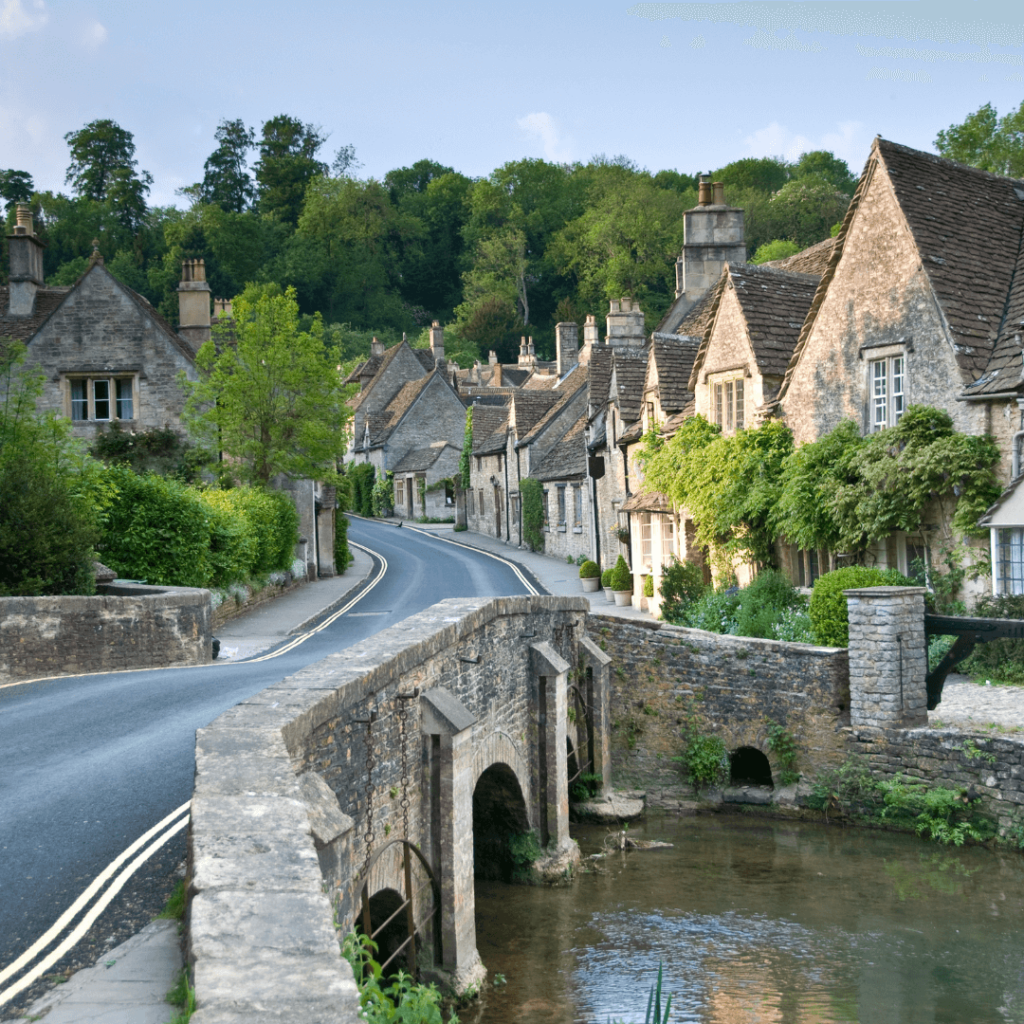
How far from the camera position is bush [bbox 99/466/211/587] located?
23859 mm

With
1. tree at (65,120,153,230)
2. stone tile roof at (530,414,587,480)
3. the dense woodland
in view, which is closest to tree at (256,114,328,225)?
the dense woodland

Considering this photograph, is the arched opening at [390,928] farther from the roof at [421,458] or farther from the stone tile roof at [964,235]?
the roof at [421,458]

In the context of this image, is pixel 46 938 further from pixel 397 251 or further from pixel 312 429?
pixel 397 251

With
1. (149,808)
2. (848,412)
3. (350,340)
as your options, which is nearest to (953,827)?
(848,412)

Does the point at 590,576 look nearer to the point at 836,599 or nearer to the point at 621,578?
the point at 621,578

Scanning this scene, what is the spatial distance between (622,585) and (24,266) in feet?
68.3

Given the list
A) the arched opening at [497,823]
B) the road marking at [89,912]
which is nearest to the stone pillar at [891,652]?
the arched opening at [497,823]

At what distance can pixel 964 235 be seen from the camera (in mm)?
22062

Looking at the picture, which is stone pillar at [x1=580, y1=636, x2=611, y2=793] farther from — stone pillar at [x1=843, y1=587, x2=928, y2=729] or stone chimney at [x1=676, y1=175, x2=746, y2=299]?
stone chimney at [x1=676, y1=175, x2=746, y2=299]

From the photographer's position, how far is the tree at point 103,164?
89438 mm

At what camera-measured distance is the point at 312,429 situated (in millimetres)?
33469

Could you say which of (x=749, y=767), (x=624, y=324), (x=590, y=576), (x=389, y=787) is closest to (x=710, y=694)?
(x=749, y=767)

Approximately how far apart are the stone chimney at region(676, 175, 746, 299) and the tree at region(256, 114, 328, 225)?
242ft

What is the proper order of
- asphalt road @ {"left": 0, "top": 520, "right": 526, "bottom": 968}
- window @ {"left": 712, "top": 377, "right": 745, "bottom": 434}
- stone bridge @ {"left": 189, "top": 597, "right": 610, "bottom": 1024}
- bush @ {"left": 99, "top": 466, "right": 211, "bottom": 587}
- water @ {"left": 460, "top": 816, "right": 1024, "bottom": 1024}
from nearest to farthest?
stone bridge @ {"left": 189, "top": 597, "right": 610, "bottom": 1024} → asphalt road @ {"left": 0, "top": 520, "right": 526, "bottom": 968} → water @ {"left": 460, "top": 816, "right": 1024, "bottom": 1024} → bush @ {"left": 99, "top": 466, "right": 211, "bottom": 587} → window @ {"left": 712, "top": 377, "right": 745, "bottom": 434}
